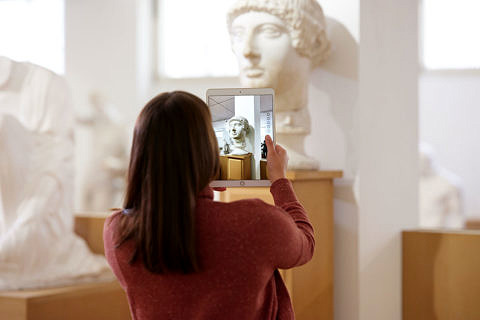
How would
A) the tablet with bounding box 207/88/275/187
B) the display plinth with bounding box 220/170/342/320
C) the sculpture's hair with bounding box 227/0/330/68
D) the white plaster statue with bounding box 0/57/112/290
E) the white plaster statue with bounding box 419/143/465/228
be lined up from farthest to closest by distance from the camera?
the white plaster statue with bounding box 419/143/465/228, the white plaster statue with bounding box 0/57/112/290, the sculpture's hair with bounding box 227/0/330/68, the display plinth with bounding box 220/170/342/320, the tablet with bounding box 207/88/275/187

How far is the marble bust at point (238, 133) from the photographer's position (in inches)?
85.0

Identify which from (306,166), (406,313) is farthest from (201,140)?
(406,313)

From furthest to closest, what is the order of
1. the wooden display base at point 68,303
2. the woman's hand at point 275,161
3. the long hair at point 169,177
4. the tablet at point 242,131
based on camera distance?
the wooden display base at point 68,303 → the tablet at point 242,131 → the woman's hand at point 275,161 → the long hair at point 169,177

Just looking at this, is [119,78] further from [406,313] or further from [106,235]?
[106,235]

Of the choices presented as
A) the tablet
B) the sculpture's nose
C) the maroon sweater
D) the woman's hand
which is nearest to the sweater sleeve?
the maroon sweater

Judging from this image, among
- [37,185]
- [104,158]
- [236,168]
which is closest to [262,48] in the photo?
[236,168]

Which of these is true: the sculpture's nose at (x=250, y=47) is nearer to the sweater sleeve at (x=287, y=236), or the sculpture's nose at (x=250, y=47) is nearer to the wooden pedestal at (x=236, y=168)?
the wooden pedestal at (x=236, y=168)

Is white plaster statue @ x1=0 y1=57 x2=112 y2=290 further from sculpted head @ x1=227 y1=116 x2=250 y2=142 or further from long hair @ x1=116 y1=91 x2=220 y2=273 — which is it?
long hair @ x1=116 y1=91 x2=220 y2=273

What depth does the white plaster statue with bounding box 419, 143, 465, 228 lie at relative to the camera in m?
9.23

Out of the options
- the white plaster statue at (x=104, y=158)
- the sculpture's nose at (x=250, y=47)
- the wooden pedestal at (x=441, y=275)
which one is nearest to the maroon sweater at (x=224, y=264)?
the sculpture's nose at (x=250, y=47)

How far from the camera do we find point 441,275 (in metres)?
3.22

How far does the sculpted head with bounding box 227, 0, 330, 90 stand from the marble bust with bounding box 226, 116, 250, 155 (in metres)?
0.90

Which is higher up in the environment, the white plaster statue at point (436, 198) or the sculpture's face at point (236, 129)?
the sculpture's face at point (236, 129)

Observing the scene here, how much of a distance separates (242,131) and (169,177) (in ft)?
1.81
